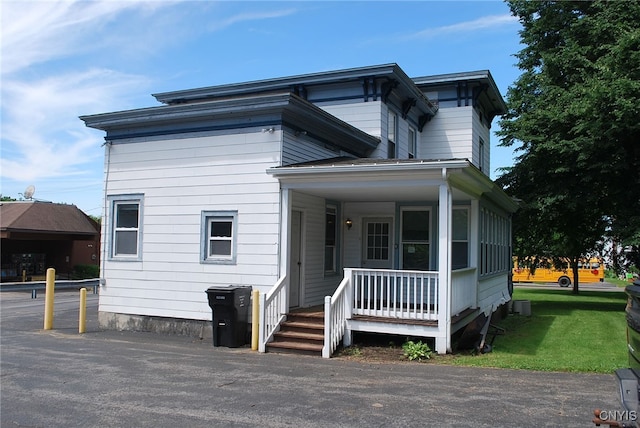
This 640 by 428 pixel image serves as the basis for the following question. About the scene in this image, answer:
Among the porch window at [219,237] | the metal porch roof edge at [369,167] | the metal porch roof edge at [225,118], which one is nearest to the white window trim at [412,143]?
the metal porch roof edge at [225,118]

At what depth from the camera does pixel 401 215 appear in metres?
14.2

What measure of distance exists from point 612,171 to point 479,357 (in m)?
12.4

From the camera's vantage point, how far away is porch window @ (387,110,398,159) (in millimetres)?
15789

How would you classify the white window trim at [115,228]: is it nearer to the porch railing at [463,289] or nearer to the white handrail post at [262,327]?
the white handrail post at [262,327]

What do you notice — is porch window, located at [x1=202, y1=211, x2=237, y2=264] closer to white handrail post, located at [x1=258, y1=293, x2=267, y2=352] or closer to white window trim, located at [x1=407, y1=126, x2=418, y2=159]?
white handrail post, located at [x1=258, y1=293, x2=267, y2=352]

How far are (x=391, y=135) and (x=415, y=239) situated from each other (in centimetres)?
348

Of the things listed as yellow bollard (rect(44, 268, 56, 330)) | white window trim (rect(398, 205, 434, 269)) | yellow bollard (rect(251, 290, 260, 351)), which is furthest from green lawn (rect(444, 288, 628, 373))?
yellow bollard (rect(44, 268, 56, 330))

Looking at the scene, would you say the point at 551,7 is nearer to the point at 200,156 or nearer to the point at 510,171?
the point at 510,171

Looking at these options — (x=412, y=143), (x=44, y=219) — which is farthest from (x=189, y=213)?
(x=44, y=219)

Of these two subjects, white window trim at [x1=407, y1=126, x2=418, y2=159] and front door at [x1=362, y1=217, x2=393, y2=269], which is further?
white window trim at [x1=407, y1=126, x2=418, y2=159]

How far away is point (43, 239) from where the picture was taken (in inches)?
1198

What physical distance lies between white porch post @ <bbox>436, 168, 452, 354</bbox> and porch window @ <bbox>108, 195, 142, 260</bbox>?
7258mm

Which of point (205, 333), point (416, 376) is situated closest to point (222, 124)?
point (205, 333)

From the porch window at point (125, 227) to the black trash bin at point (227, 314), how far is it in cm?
323
